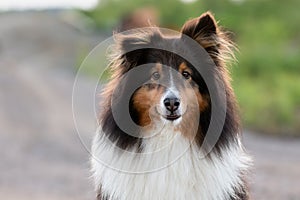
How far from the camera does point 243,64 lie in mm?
21641

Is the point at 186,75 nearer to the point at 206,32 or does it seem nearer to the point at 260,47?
the point at 206,32

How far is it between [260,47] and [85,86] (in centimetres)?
720

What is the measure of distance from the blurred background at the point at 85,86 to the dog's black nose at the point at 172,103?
117cm

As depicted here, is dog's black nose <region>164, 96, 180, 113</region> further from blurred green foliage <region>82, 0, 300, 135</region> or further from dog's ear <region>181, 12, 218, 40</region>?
blurred green foliage <region>82, 0, 300, 135</region>

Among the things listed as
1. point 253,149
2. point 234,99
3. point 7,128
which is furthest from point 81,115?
point 234,99

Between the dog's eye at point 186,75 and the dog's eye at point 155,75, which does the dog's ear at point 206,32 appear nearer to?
the dog's eye at point 186,75

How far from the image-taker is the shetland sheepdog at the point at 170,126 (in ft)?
15.5

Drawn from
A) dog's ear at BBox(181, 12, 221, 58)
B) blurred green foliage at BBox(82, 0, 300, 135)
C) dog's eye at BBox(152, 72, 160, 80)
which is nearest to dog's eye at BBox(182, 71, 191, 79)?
dog's eye at BBox(152, 72, 160, 80)

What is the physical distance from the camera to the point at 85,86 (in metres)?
19.2

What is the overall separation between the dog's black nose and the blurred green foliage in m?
7.82

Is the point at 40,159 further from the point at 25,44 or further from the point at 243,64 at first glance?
the point at 25,44

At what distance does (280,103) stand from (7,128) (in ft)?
21.8

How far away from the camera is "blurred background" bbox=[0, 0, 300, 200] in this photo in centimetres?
1059

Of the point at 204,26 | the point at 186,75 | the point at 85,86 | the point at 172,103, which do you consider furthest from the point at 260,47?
the point at 172,103
